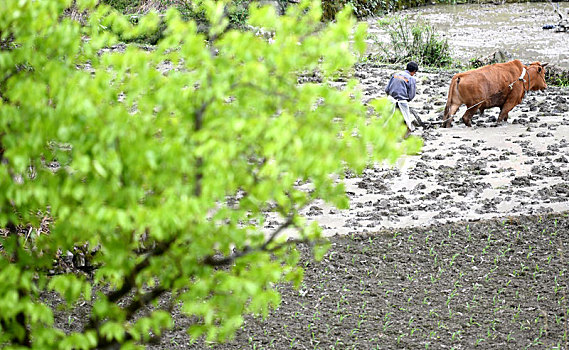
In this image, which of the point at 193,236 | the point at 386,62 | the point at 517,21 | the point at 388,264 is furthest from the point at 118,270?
the point at 517,21

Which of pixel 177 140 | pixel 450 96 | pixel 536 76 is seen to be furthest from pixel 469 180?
pixel 177 140

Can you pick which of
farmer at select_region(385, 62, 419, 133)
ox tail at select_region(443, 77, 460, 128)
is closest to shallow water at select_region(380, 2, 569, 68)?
ox tail at select_region(443, 77, 460, 128)

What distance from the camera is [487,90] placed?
12.1 metres

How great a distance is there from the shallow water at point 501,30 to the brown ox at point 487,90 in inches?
242

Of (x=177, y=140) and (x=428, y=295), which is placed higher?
(x=177, y=140)

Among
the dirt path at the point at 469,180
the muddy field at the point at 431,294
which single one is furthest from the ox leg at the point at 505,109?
the muddy field at the point at 431,294

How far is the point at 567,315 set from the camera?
20.5 feet

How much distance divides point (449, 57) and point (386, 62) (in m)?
1.72

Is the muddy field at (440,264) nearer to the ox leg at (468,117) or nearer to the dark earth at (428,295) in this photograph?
the dark earth at (428,295)

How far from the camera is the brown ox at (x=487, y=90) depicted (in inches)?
474

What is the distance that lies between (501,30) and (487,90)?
470 inches

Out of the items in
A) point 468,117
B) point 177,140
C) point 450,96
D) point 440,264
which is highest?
point 177,140

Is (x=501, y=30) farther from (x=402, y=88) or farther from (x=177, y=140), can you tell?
(x=177, y=140)

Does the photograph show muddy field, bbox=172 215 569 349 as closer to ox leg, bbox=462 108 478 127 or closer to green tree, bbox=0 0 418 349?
green tree, bbox=0 0 418 349
